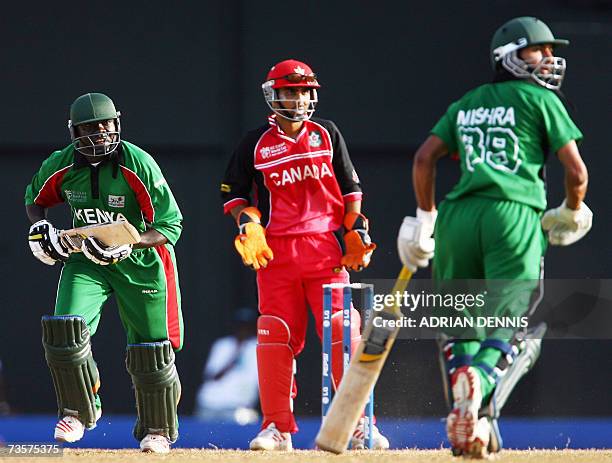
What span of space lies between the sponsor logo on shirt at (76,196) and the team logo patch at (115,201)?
0.11m

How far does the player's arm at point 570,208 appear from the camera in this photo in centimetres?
483

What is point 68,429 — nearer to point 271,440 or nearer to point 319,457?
point 271,440

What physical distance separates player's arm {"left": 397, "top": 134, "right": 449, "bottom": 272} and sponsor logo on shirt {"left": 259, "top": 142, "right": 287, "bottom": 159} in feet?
3.30

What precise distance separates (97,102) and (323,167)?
1.00m

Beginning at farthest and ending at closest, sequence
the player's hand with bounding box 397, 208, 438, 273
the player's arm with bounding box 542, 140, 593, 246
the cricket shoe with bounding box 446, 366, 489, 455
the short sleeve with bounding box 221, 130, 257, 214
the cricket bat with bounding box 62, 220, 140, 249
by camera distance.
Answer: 1. the short sleeve with bounding box 221, 130, 257, 214
2. the cricket bat with bounding box 62, 220, 140, 249
3. the player's hand with bounding box 397, 208, 438, 273
4. the player's arm with bounding box 542, 140, 593, 246
5. the cricket shoe with bounding box 446, 366, 489, 455

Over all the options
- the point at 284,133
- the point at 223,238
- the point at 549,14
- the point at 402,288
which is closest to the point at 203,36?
the point at 223,238

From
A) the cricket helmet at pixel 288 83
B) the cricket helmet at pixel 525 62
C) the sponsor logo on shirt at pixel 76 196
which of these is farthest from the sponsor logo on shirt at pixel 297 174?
the cricket helmet at pixel 525 62

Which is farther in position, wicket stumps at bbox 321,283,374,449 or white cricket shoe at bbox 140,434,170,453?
white cricket shoe at bbox 140,434,170,453

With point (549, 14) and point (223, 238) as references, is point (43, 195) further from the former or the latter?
point (549, 14)

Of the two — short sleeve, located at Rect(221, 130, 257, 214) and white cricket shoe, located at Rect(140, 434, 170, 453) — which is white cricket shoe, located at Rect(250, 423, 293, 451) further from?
short sleeve, located at Rect(221, 130, 257, 214)

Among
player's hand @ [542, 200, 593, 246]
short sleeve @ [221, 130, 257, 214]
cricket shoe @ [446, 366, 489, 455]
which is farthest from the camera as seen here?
short sleeve @ [221, 130, 257, 214]

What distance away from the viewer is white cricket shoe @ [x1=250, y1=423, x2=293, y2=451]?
578 cm

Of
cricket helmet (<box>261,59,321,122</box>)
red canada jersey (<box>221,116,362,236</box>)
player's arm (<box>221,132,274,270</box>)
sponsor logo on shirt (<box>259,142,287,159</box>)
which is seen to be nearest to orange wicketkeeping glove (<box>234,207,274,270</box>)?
player's arm (<box>221,132,274,270</box>)

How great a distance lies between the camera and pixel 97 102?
19.1 ft
